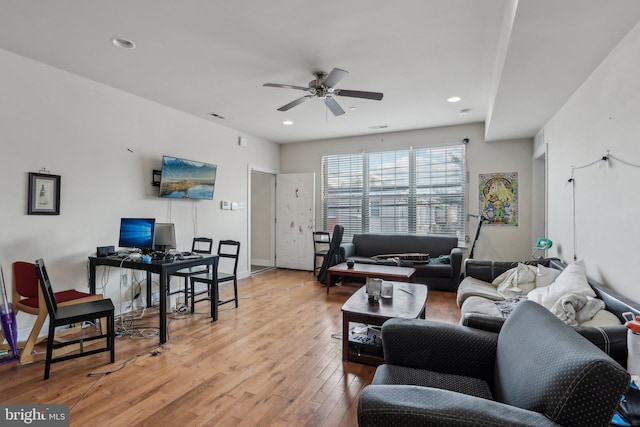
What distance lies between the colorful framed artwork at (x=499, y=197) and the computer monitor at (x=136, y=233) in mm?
4918

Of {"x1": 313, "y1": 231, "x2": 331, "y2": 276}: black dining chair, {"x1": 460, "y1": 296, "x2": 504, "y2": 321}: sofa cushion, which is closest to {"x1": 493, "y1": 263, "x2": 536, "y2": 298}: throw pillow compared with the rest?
{"x1": 460, "y1": 296, "x2": 504, "y2": 321}: sofa cushion

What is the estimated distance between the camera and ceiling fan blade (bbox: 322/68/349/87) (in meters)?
2.75

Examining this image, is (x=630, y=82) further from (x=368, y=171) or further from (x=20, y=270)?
(x=20, y=270)

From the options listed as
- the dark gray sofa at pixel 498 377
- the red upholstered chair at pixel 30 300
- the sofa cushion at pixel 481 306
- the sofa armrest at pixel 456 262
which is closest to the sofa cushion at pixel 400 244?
the sofa armrest at pixel 456 262

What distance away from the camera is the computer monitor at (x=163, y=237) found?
3.81 m

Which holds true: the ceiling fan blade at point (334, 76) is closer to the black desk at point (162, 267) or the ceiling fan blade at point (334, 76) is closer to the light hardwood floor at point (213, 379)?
the black desk at point (162, 267)

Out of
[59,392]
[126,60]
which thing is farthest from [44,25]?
[59,392]

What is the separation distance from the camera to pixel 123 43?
2.76 m

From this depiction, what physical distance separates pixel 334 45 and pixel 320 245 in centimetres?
422

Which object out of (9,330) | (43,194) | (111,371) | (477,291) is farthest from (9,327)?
(477,291)

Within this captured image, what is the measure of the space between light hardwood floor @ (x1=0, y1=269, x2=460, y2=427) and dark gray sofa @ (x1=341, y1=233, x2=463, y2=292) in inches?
→ 50.8

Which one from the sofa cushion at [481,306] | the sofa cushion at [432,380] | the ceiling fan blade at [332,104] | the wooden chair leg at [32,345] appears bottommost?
the wooden chair leg at [32,345]

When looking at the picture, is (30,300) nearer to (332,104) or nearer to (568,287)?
(332,104)

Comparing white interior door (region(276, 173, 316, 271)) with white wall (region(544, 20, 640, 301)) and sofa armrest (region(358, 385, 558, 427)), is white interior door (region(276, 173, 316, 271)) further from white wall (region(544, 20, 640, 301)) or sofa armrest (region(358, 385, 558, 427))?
sofa armrest (region(358, 385, 558, 427))
